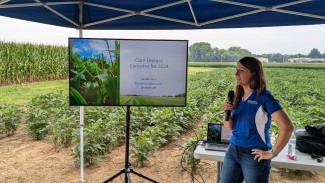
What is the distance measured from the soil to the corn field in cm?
865

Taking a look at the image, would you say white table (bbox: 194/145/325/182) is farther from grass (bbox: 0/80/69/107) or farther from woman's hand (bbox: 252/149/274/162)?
grass (bbox: 0/80/69/107)

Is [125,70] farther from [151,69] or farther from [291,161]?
[291,161]

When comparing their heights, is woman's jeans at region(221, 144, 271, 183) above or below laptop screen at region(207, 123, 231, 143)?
below

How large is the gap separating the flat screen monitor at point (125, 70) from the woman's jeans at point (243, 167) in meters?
1.15

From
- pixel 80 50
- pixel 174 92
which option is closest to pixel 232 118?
pixel 174 92

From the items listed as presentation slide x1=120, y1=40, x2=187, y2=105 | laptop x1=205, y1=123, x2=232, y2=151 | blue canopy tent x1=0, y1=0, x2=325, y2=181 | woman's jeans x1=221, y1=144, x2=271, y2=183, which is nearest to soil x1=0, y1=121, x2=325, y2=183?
blue canopy tent x1=0, y1=0, x2=325, y2=181

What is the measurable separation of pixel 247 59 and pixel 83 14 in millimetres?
2433

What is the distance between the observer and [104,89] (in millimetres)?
3203

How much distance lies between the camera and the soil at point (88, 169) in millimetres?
4312

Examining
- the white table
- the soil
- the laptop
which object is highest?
the laptop

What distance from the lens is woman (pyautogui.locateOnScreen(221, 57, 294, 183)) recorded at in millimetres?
2088

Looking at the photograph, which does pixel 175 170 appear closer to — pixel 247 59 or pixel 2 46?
pixel 247 59

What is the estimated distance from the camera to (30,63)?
14500 mm

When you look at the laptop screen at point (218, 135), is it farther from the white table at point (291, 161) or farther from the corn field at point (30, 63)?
the corn field at point (30, 63)
